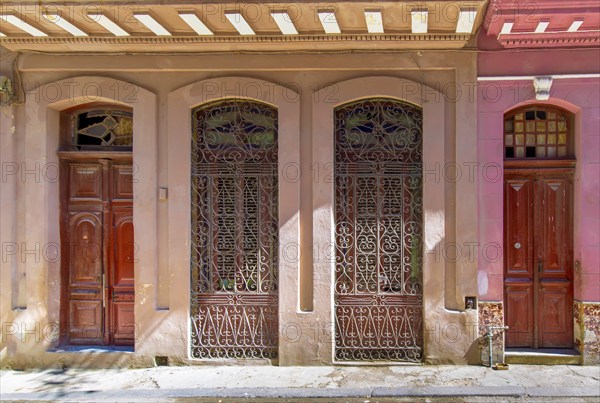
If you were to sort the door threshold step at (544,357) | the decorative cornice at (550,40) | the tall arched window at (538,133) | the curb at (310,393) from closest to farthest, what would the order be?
1. the curb at (310,393)
2. the decorative cornice at (550,40)
3. the door threshold step at (544,357)
4. the tall arched window at (538,133)

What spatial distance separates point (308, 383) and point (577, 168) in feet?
13.8

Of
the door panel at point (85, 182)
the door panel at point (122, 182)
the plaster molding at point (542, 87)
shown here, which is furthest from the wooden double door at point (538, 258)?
the door panel at point (85, 182)

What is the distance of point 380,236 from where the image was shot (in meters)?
6.89

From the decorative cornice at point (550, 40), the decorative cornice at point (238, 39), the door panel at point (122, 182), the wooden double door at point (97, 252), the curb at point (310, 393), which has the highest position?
the decorative cornice at point (238, 39)

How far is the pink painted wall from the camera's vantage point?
660 centimetres

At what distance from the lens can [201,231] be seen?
7027mm

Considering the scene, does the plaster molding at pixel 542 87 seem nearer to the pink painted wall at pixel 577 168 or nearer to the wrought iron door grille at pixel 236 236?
the pink painted wall at pixel 577 168

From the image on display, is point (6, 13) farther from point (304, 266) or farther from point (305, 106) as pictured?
point (304, 266)

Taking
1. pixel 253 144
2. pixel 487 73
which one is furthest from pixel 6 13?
pixel 487 73

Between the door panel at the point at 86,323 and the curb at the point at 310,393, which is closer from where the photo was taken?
the curb at the point at 310,393

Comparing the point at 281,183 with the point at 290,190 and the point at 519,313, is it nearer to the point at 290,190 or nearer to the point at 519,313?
the point at 290,190

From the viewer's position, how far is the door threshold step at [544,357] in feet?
21.8

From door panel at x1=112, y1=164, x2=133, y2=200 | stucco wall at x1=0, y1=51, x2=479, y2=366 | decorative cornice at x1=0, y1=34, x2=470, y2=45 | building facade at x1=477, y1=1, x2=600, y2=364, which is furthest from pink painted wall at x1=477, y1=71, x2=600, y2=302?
door panel at x1=112, y1=164, x2=133, y2=200

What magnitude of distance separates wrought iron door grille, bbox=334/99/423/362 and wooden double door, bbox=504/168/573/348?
1208mm
